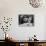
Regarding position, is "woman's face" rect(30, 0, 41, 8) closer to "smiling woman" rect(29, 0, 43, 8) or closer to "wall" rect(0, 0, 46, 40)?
"smiling woman" rect(29, 0, 43, 8)

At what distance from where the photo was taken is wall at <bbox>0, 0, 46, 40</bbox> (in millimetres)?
4289

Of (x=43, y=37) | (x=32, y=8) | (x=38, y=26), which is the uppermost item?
(x=32, y=8)

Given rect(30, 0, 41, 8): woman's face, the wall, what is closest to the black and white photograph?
the wall

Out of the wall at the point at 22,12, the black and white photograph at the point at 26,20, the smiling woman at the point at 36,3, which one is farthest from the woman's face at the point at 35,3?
the black and white photograph at the point at 26,20

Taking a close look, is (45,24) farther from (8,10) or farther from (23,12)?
(8,10)

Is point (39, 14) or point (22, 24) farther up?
point (39, 14)

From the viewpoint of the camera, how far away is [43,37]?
428 centimetres

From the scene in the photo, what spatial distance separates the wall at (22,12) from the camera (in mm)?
4289

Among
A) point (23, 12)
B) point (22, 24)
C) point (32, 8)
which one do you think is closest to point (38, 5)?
point (32, 8)

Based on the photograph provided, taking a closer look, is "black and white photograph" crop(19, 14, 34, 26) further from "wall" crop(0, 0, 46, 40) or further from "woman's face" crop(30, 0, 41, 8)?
"woman's face" crop(30, 0, 41, 8)

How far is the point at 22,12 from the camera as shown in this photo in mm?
4309

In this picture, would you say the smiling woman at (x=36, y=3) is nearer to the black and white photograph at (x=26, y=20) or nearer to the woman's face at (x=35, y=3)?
the woman's face at (x=35, y=3)

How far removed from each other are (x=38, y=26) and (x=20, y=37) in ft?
2.27

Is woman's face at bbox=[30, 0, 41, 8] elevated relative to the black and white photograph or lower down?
elevated
